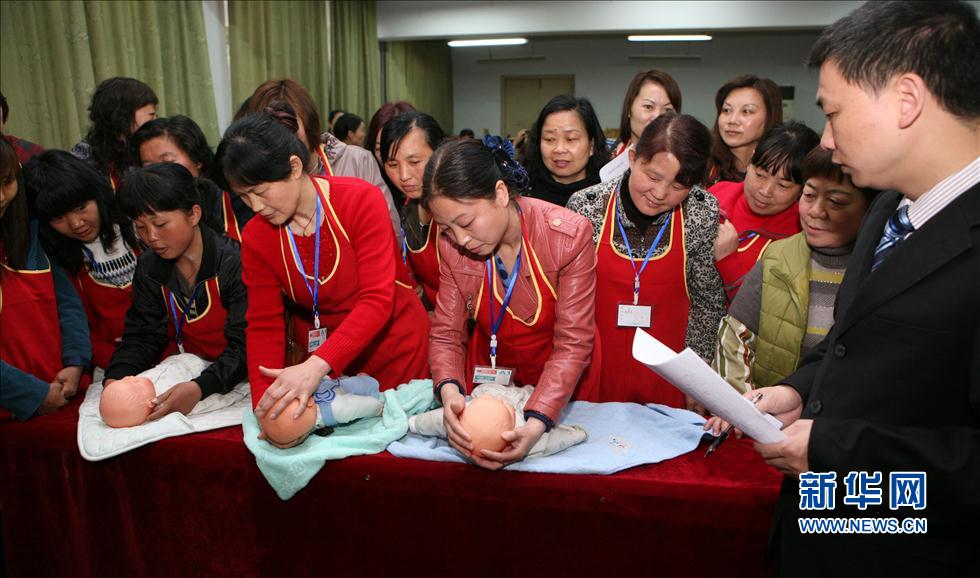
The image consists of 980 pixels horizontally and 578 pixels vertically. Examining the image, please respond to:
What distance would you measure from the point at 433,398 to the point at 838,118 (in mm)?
1311

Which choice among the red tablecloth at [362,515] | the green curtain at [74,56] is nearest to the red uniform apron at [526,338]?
the red tablecloth at [362,515]

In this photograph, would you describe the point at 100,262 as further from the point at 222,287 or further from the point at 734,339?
the point at 734,339

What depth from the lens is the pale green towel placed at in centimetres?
159

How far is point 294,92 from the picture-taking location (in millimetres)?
2574

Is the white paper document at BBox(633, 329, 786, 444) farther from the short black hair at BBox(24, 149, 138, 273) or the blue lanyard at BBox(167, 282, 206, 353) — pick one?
the short black hair at BBox(24, 149, 138, 273)

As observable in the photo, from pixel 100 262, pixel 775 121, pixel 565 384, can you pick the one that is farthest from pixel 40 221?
pixel 775 121

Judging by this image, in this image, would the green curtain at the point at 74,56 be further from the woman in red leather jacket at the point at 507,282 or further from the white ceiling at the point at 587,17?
the white ceiling at the point at 587,17

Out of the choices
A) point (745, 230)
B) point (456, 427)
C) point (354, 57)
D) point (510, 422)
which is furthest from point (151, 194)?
point (354, 57)

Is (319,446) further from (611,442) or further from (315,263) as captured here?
(611,442)

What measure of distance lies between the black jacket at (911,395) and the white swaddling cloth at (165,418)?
160 cm

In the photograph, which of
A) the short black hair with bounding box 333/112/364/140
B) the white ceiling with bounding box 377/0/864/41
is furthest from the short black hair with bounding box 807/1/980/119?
the white ceiling with bounding box 377/0/864/41

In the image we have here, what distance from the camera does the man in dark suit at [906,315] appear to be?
939 mm

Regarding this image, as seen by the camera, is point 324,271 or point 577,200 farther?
point 577,200

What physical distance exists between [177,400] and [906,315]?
1860 mm
